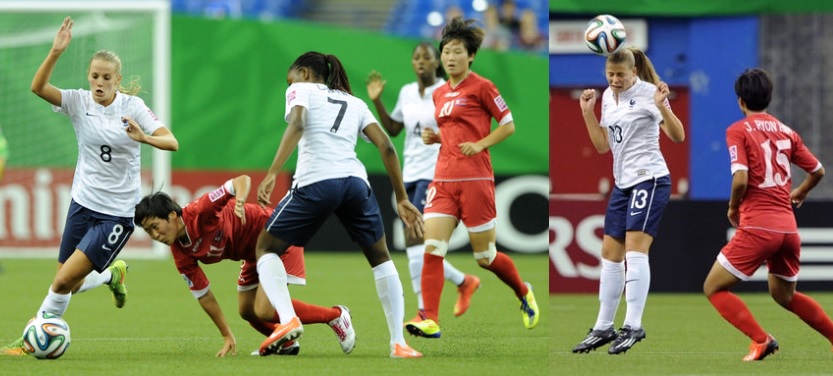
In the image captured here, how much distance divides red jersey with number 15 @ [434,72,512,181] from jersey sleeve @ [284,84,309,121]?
1.67 m

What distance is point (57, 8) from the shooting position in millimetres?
19516

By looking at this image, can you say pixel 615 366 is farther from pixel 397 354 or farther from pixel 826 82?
pixel 826 82

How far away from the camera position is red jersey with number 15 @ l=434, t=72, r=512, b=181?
9055mm

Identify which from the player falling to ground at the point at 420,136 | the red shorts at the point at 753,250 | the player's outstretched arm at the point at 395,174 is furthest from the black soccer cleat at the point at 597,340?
the player falling to ground at the point at 420,136

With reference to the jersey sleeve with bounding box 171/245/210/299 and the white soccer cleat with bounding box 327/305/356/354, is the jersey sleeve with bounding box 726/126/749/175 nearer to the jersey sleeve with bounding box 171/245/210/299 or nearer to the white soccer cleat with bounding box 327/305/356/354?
the white soccer cleat with bounding box 327/305/356/354

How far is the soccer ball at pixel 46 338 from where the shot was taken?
796cm

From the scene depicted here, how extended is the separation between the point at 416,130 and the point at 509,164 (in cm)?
1001

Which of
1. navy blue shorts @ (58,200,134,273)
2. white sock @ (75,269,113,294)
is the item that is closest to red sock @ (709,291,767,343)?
navy blue shorts @ (58,200,134,273)

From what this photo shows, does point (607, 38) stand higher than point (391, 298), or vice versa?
point (607, 38)

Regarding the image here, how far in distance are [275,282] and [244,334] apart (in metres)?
2.27

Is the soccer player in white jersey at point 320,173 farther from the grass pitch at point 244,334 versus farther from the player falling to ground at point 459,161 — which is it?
the player falling to ground at point 459,161

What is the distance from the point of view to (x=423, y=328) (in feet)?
29.1

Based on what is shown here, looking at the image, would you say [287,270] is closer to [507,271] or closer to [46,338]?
[46,338]

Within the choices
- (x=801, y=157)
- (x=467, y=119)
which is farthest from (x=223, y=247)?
(x=801, y=157)
